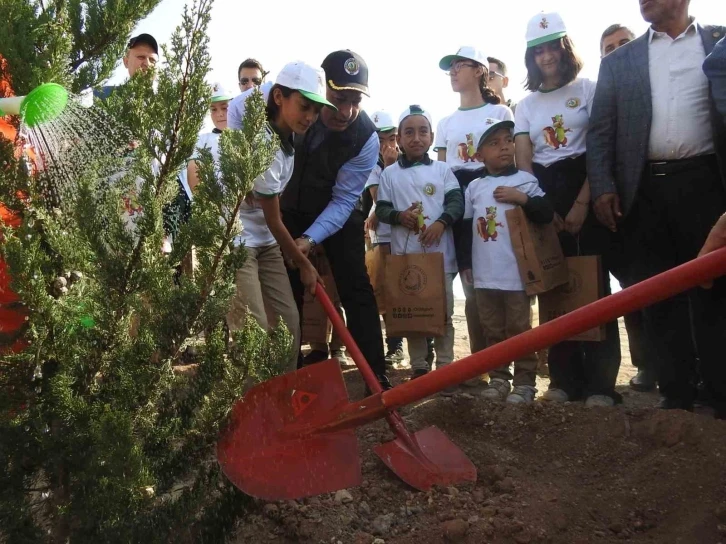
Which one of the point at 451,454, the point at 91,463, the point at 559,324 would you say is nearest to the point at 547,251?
the point at 451,454

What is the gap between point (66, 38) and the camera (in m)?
1.76

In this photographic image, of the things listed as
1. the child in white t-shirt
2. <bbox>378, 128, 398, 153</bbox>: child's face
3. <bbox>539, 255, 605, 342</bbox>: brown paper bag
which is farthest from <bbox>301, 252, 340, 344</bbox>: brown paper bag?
<bbox>378, 128, 398, 153</bbox>: child's face

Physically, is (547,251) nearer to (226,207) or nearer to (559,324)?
(559,324)

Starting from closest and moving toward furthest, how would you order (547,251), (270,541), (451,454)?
(270,541) → (451,454) → (547,251)

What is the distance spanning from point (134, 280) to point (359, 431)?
5.81 feet

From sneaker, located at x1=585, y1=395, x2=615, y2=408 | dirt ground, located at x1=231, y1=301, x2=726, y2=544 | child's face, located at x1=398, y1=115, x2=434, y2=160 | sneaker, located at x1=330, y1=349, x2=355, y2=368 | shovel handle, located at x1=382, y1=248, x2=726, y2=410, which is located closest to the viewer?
shovel handle, located at x1=382, y1=248, x2=726, y2=410

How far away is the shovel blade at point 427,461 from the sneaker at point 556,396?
0.98m

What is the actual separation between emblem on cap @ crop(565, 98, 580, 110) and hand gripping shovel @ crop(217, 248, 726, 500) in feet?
6.94

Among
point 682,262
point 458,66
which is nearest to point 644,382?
point 682,262

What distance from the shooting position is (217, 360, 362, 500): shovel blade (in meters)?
2.21

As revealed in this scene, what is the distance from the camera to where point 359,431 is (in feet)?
10.6

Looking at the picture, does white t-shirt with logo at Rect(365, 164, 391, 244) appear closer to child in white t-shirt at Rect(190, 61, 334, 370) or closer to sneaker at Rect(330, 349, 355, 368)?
sneaker at Rect(330, 349, 355, 368)

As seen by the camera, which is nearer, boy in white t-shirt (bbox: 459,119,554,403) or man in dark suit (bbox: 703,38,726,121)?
man in dark suit (bbox: 703,38,726,121)

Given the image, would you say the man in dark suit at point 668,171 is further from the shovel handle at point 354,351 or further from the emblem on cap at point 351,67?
the shovel handle at point 354,351
